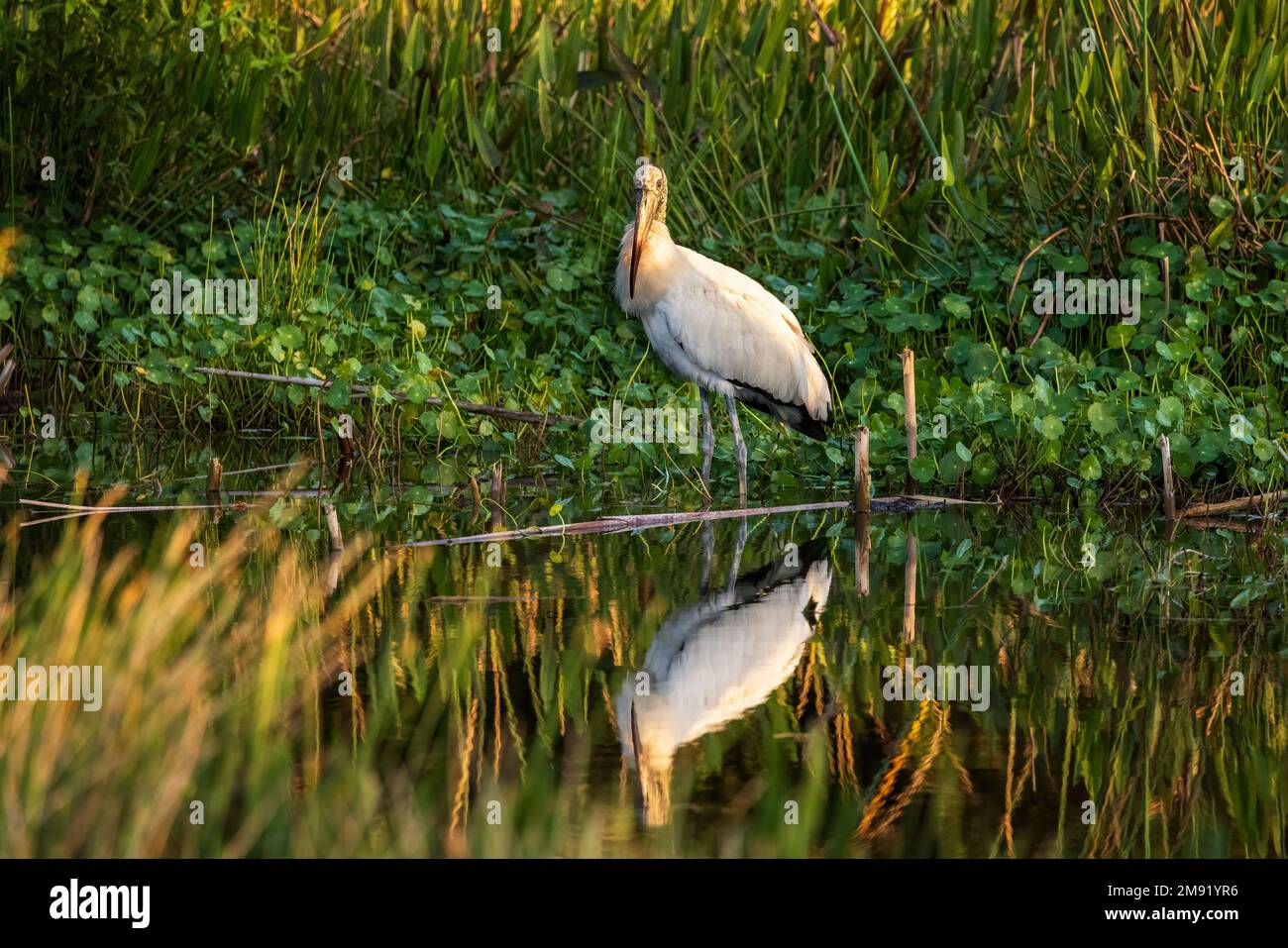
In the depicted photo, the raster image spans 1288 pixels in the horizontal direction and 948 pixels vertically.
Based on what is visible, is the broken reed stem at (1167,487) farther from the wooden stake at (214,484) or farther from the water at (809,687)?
the wooden stake at (214,484)

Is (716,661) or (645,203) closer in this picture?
(716,661)

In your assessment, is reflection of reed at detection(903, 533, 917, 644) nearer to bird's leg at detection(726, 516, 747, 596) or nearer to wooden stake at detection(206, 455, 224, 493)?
bird's leg at detection(726, 516, 747, 596)

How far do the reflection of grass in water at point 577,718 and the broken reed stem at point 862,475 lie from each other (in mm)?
777

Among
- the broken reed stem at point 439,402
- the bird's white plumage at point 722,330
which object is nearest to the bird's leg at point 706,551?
the bird's white plumage at point 722,330

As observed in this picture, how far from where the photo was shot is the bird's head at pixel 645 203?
8.64 metres

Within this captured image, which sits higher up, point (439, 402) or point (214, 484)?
point (439, 402)

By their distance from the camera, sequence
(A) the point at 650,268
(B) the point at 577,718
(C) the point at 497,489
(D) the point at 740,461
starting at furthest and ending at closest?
(A) the point at 650,268 → (D) the point at 740,461 → (C) the point at 497,489 → (B) the point at 577,718

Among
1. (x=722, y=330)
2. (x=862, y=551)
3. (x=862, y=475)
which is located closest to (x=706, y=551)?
(x=862, y=551)

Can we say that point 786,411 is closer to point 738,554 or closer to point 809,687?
point 738,554

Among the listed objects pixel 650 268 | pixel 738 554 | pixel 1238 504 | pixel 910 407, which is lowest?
pixel 738 554

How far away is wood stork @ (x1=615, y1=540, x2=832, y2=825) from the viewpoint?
455 cm

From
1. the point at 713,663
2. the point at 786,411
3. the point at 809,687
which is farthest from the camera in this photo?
the point at 786,411

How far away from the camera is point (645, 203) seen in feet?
28.7

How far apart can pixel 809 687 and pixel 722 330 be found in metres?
3.70
